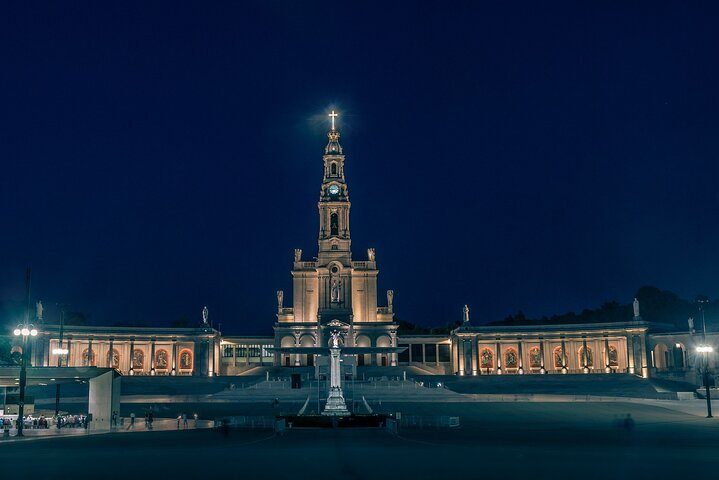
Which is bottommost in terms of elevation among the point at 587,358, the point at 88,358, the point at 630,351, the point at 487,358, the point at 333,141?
the point at 587,358

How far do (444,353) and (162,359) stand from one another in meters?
41.6

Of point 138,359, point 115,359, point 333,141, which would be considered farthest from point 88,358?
point 333,141

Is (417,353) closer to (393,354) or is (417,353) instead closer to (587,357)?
(393,354)

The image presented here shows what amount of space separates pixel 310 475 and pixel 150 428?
2350cm

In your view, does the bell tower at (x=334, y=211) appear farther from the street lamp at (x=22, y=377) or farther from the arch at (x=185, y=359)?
the street lamp at (x=22, y=377)

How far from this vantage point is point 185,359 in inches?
4375

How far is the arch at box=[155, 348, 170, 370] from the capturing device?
11012 centimetres

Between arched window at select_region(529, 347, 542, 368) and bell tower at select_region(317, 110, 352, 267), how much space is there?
29.2m

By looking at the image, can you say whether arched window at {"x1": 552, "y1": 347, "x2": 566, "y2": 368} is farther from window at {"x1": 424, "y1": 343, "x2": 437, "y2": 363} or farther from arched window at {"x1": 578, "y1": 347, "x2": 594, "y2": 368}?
window at {"x1": 424, "y1": 343, "x2": 437, "y2": 363}

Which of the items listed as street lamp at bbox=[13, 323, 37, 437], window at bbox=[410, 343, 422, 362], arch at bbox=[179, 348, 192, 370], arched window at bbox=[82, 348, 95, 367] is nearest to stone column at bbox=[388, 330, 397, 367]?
window at bbox=[410, 343, 422, 362]

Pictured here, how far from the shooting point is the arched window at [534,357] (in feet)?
361

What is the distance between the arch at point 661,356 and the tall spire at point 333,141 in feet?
176

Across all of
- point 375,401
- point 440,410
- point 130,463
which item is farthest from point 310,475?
point 375,401

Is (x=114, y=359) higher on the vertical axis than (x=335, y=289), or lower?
lower
